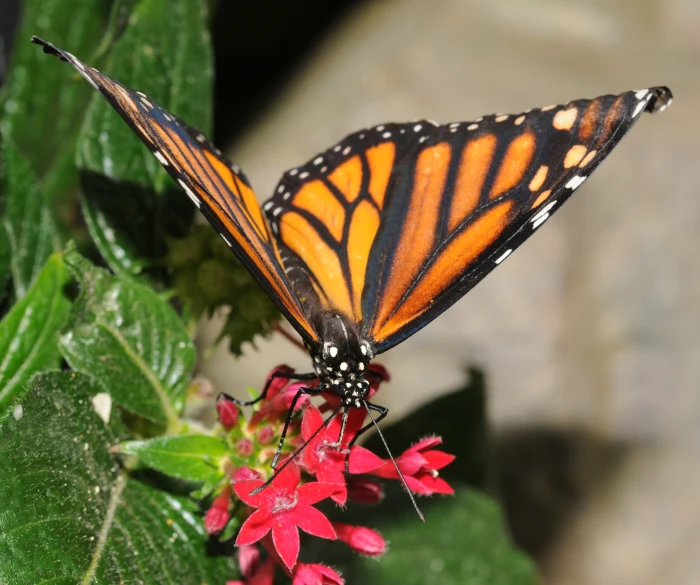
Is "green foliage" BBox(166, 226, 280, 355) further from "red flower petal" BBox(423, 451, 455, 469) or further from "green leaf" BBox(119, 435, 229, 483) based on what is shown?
"red flower petal" BBox(423, 451, 455, 469)

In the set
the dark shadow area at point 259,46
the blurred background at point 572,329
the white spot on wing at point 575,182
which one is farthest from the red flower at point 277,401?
the dark shadow area at point 259,46

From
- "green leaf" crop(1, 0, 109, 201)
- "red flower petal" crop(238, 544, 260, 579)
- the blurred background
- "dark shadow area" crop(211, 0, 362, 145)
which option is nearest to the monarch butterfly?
"red flower petal" crop(238, 544, 260, 579)

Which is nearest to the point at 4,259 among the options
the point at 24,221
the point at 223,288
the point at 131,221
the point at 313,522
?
the point at 24,221

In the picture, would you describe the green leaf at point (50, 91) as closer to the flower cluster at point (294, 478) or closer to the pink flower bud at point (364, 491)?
the flower cluster at point (294, 478)

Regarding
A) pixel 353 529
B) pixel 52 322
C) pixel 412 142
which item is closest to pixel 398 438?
pixel 353 529

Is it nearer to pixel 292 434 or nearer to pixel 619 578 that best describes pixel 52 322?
pixel 292 434
